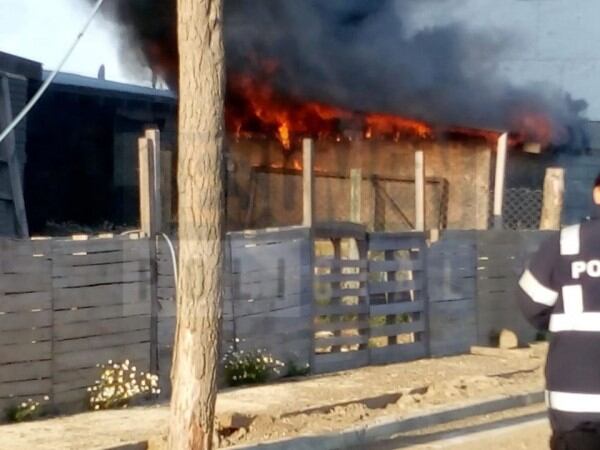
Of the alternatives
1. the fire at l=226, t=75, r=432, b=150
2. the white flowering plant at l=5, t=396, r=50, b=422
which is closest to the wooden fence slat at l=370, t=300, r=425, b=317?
the white flowering plant at l=5, t=396, r=50, b=422

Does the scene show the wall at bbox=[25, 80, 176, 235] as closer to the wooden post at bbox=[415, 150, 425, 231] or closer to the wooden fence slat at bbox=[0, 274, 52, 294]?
the wooden post at bbox=[415, 150, 425, 231]

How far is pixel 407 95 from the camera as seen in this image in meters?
21.5

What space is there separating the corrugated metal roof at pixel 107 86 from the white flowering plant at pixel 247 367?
407 inches

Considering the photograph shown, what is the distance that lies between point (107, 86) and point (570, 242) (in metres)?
19.4

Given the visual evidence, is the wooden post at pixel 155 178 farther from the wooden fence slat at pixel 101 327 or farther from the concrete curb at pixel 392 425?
the concrete curb at pixel 392 425

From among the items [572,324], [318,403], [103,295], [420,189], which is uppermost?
[420,189]

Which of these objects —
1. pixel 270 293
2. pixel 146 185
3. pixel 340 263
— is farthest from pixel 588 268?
pixel 340 263

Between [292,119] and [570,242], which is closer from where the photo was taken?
[570,242]

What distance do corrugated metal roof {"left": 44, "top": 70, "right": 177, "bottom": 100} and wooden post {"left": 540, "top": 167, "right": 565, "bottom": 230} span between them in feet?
27.1

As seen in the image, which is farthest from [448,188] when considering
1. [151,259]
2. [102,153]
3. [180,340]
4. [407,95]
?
[180,340]

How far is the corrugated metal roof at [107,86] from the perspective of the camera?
22.2 metres

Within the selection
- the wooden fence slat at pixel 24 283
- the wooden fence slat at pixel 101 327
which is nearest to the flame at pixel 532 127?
the wooden fence slat at pixel 101 327

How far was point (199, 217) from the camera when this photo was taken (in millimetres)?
7652

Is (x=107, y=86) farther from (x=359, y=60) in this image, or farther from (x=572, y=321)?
(x=572, y=321)
